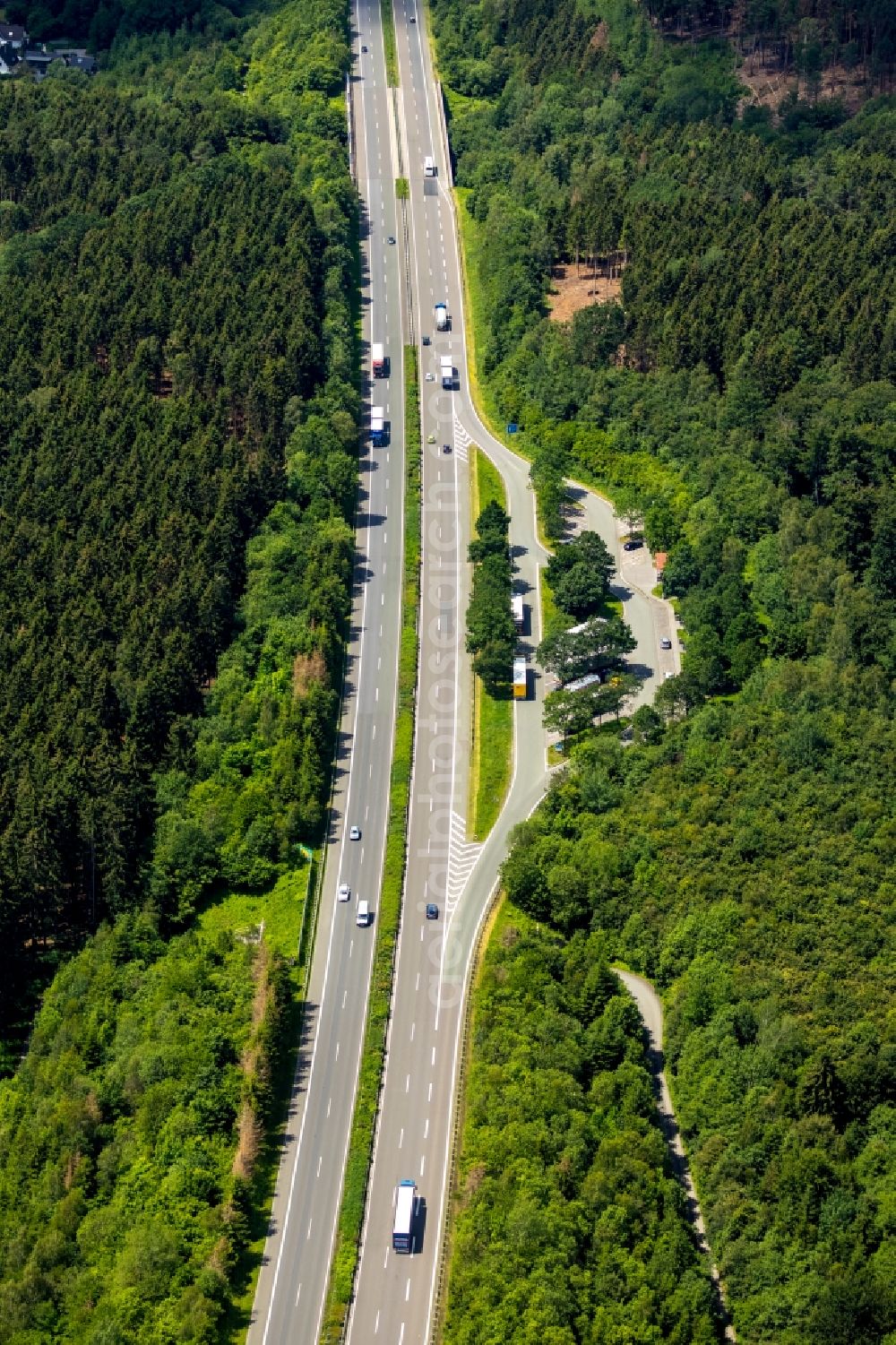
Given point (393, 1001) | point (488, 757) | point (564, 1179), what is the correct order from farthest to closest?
point (488, 757) → point (393, 1001) → point (564, 1179)

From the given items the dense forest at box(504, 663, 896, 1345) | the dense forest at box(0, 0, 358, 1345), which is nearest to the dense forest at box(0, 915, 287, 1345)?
the dense forest at box(0, 0, 358, 1345)

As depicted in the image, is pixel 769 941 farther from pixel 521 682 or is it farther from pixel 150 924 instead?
pixel 150 924

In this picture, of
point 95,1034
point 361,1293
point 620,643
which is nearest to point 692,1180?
point 361,1293

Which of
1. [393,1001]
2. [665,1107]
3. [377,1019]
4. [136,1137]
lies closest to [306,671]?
[393,1001]

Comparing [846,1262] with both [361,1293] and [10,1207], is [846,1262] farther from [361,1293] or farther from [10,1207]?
[10,1207]

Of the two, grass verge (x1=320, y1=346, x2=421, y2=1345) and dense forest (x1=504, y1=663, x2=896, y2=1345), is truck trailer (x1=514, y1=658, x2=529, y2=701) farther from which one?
dense forest (x1=504, y1=663, x2=896, y2=1345)

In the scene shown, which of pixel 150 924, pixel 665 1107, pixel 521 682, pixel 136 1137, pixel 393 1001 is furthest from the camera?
pixel 521 682
